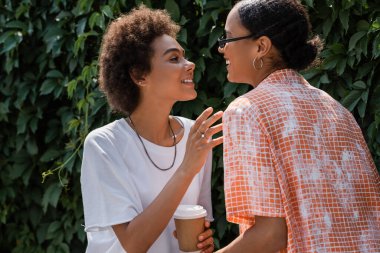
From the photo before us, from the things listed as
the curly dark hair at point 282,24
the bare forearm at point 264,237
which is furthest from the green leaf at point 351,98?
the bare forearm at point 264,237

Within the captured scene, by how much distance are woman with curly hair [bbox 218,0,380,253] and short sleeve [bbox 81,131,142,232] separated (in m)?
0.57

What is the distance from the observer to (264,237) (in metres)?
1.87

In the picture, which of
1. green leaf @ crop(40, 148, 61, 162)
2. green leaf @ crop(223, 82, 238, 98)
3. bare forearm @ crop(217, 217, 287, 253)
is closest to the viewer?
bare forearm @ crop(217, 217, 287, 253)

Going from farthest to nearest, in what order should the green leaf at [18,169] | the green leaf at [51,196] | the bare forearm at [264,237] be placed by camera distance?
the green leaf at [18,169]
the green leaf at [51,196]
the bare forearm at [264,237]

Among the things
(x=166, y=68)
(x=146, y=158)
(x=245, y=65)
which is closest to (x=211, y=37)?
(x=166, y=68)

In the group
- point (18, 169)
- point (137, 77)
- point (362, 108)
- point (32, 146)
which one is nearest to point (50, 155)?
point (32, 146)

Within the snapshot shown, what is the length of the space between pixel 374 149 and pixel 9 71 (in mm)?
2164

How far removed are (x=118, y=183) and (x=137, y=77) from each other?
0.48m

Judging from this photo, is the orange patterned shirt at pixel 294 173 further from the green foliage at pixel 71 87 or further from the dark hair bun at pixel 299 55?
the green foliage at pixel 71 87

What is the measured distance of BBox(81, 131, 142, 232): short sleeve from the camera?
2.44 m

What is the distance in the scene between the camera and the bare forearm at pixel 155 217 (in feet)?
7.80

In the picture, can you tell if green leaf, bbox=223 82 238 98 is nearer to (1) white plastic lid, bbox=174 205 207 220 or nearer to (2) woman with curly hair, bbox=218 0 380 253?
Result: (1) white plastic lid, bbox=174 205 207 220

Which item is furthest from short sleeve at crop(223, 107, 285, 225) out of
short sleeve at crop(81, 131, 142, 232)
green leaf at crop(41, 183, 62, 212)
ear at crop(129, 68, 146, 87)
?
green leaf at crop(41, 183, 62, 212)

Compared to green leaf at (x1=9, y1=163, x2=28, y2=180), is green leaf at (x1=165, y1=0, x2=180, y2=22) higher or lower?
green leaf at (x1=165, y1=0, x2=180, y2=22)
